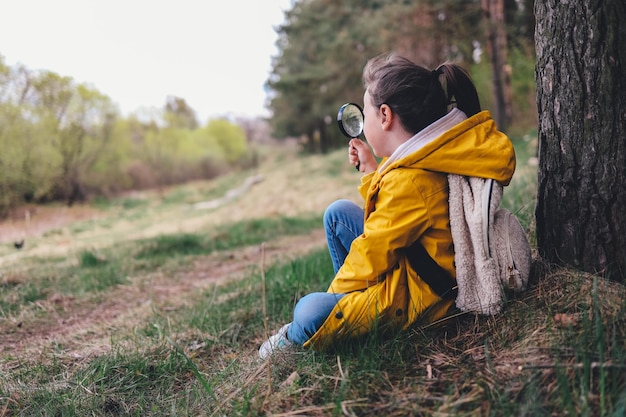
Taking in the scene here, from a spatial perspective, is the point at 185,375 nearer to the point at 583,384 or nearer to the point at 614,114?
the point at 583,384

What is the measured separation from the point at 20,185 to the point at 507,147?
15480 mm

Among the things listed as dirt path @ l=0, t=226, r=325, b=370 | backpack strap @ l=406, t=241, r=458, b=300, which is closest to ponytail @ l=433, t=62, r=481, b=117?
backpack strap @ l=406, t=241, r=458, b=300

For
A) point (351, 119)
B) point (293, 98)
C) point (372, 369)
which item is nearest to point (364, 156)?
point (351, 119)

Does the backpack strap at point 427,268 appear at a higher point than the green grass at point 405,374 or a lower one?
higher

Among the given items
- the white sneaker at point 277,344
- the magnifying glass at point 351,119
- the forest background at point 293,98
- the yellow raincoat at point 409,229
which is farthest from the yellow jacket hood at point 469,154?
the forest background at point 293,98

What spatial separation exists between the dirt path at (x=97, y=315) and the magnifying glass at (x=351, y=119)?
2.41ft

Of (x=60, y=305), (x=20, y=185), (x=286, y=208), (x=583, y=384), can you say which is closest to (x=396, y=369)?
(x=583, y=384)

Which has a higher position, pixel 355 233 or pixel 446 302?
pixel 355 233

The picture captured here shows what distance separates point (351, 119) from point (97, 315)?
8.33ft

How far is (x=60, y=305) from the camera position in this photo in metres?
3.50

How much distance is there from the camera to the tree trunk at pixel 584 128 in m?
1.64

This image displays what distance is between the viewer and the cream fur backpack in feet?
5.47

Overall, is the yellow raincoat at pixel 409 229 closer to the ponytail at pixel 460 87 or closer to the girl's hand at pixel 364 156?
the ponytail at pixel 460 87

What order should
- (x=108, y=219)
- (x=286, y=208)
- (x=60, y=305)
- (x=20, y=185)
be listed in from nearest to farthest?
1. (x=60, y=305)
2. (x=286, y=208)
3. (x=20, y=185)
4. (x=108, y=219)
